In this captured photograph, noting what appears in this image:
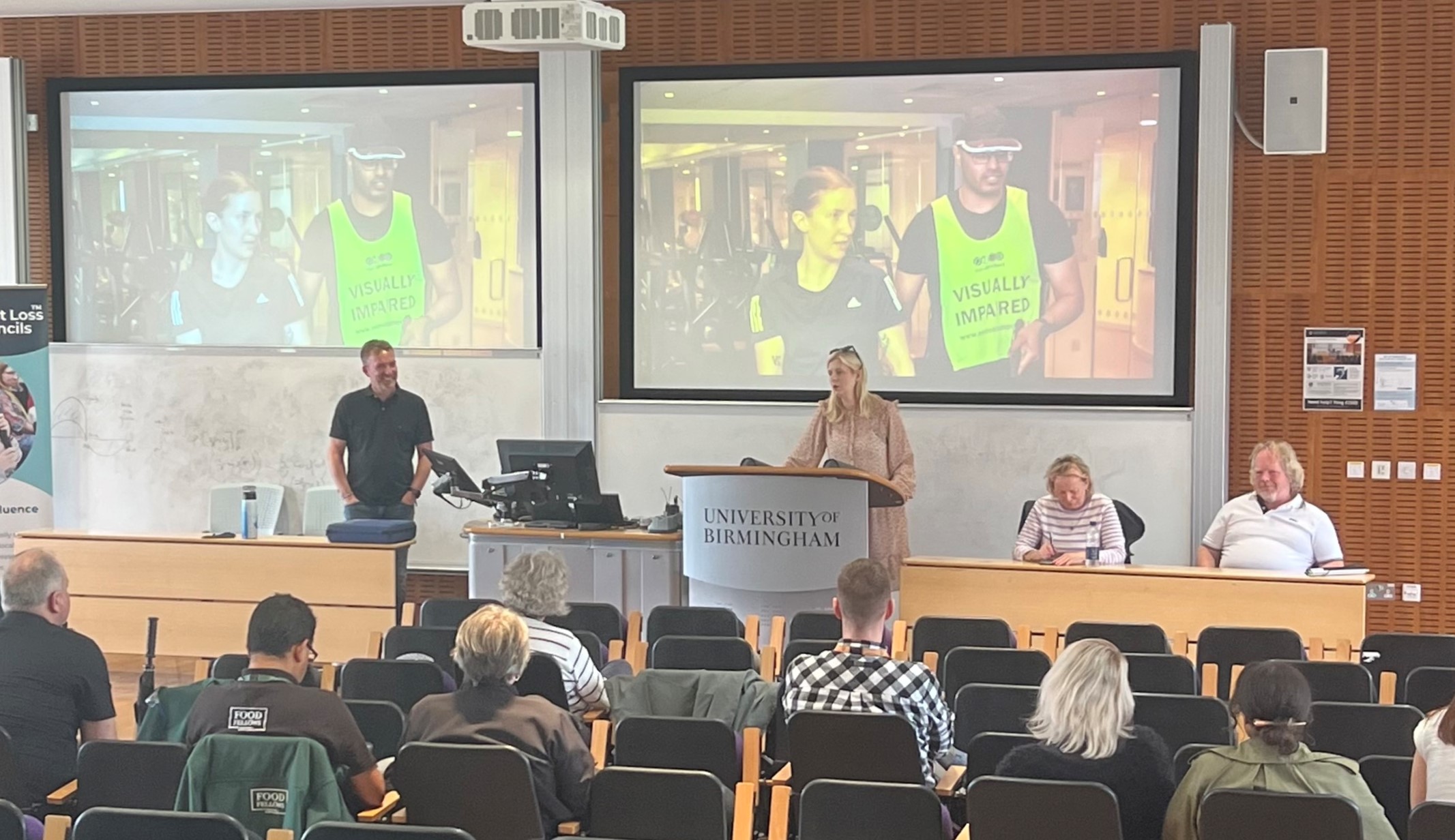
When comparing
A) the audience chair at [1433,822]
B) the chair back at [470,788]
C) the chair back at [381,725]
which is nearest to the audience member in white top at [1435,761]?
the audience chair at [1433,822]

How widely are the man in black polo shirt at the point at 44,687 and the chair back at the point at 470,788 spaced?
1158 mm

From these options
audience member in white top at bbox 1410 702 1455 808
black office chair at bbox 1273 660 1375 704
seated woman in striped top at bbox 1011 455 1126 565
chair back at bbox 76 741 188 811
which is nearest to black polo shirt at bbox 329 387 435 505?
seated woman in striped top at bbox 1011 455 1126 565

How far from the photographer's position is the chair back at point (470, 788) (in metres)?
3.90

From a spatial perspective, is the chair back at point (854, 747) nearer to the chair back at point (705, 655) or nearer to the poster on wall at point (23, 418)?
the chair back at point (705, 655)

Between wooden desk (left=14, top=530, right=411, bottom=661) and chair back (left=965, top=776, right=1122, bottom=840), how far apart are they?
4752 mm

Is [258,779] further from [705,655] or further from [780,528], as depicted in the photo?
[780,528]

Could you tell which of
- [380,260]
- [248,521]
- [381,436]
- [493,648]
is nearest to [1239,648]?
[493,648]

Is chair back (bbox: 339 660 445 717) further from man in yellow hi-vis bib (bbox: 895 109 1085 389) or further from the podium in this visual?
man in yellow hi-vis bib (bbox: 895 109 1085 389)

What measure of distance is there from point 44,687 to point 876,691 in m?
2.33

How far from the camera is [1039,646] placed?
7.14 metres

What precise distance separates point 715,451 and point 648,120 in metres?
2.00

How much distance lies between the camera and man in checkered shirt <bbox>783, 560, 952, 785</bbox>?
14.5ft

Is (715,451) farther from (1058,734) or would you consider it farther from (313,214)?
(1058,734)

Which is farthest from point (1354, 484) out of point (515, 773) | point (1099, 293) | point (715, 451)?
point (515, 773)
